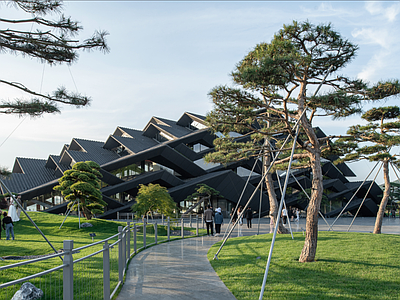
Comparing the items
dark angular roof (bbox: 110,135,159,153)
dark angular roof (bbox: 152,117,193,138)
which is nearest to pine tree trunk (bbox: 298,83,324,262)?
dark angular roof (bbox: 110,135,159,153)

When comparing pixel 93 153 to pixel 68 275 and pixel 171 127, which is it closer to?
pixel 171 127

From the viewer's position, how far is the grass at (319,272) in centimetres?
601

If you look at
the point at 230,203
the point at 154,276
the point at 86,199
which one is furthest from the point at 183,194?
the point at 154,276

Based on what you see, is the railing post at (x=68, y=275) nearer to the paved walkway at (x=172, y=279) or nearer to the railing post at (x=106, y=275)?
the railing post at (x=106, y=275)

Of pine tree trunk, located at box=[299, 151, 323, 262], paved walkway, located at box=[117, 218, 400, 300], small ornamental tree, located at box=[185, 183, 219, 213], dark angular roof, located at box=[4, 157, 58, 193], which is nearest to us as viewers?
paved walkway, located at box=[117, 218, 400, 300]

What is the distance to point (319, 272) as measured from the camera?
747 cm

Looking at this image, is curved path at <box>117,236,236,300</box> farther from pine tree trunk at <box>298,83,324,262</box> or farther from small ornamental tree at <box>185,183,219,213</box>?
small ornamental tree at <box>185,183,219,213</box>

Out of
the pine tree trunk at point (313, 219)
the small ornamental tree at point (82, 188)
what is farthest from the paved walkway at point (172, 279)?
the small ornamental tree at point (82, 188)

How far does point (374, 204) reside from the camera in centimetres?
5178

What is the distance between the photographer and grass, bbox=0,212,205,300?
462cm

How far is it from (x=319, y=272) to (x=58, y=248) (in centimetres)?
969

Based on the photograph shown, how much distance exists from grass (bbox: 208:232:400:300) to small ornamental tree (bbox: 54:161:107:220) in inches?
560

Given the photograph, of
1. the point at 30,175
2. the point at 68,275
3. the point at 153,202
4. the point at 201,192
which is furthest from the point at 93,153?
the point at 68,275

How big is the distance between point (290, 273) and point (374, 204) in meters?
51.6
